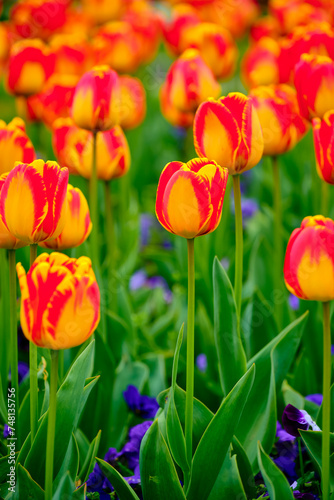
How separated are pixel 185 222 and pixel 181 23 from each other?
2361 mm

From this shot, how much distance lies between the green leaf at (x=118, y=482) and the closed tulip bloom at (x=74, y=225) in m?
0.47

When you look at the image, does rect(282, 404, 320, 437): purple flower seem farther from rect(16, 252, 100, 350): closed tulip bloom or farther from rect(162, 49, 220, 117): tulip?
rect(162, 49, 220, 117): tulip

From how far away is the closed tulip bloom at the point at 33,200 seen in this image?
1.10m

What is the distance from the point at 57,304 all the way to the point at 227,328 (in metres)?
0.56

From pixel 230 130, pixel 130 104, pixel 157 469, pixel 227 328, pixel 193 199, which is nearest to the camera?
pixel 193 199

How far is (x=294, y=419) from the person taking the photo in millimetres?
1324

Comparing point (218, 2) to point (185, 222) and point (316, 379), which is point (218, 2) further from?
point (185, 222)

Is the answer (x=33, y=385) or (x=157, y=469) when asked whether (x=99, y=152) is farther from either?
(x=157, y=469)

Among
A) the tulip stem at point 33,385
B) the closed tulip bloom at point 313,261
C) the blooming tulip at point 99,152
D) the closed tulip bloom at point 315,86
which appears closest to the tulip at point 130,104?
the blooming tulip at point 99,152

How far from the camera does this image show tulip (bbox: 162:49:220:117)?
6.25 feet

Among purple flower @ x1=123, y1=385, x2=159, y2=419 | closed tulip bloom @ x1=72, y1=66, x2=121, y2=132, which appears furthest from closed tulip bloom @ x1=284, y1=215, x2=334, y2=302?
closed tulip bloom @ x1=72, y1=66, x2=121, y2=132

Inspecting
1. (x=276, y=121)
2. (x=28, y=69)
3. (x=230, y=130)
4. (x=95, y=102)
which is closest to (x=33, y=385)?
(x=230, y=130)

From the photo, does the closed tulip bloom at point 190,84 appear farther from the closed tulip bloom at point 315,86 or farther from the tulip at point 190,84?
the closed tulip bloom at point 315,86

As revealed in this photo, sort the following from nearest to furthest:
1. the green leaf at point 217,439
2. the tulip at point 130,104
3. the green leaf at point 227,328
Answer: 1. the green leaf at point 217,439
2. the green leaf at point 227,328
3. the tulip at point 130,104
